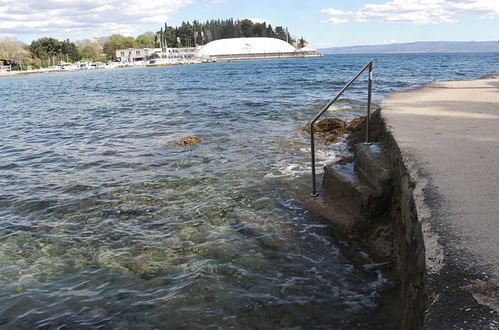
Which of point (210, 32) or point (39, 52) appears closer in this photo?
point (39, 52)

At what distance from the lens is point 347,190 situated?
204 inches


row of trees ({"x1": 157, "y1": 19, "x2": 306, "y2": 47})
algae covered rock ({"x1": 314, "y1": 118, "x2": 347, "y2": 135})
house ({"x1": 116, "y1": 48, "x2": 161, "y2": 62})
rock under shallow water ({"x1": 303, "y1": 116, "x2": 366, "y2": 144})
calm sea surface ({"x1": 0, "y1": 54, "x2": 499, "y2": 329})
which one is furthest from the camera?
row of trees ({"x1": 157, "y1": 19, "x2": 306, "y2": 47})

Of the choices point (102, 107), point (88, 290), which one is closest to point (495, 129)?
point (88, 290)

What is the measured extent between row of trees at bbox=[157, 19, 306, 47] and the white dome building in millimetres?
20253

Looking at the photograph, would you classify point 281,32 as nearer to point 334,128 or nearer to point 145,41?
A: point 145,41

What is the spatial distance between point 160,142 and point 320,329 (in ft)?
28.0

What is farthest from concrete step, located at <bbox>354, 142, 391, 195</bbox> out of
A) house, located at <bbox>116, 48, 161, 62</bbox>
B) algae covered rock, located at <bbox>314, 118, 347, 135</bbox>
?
house, located at <bbox>116, 48, 161, 62</bbox>

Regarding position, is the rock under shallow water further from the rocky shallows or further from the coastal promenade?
the coastal promenade

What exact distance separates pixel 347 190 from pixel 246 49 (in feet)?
505

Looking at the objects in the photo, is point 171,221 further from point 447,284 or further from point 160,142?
point 160,142

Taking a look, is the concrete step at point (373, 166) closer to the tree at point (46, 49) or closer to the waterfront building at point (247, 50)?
the tree at point (46, 49)

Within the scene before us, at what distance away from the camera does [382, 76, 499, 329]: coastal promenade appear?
222cm

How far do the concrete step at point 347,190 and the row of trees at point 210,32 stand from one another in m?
171

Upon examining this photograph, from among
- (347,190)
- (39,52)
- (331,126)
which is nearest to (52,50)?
(39,52)
